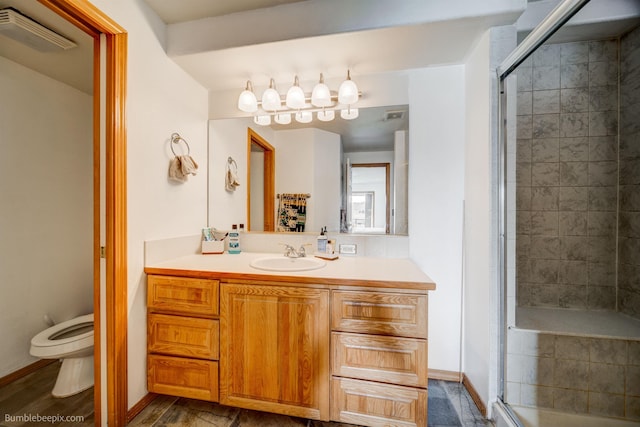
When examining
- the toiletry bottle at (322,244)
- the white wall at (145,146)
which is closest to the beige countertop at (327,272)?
the toiletry bottle at (322,244)

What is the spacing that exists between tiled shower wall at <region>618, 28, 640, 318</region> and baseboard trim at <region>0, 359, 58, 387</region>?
13.8ft

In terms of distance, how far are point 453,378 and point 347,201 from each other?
1.38 meters

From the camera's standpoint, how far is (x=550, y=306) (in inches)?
72.2

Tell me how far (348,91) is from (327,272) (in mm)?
1194

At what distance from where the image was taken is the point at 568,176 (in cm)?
183

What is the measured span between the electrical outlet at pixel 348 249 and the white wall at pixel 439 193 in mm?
395

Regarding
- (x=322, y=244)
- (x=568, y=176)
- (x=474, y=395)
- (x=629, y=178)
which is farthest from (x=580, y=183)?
(x=322, y=244)

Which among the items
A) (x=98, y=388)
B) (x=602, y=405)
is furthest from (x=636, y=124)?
(x=98, y=388)

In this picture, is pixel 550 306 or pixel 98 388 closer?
pixel 98 388

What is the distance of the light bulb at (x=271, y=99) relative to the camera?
176 cm

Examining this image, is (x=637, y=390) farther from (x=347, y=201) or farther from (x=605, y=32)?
(x=605, y=32)

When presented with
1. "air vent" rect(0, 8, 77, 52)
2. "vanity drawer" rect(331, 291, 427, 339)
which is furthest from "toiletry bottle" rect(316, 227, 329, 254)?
"air vent" rect(0, 8, 77, 52)

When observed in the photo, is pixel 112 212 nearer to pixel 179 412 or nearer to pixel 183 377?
pixel 183 377

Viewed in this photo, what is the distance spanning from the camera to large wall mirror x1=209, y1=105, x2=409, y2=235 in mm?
1760
